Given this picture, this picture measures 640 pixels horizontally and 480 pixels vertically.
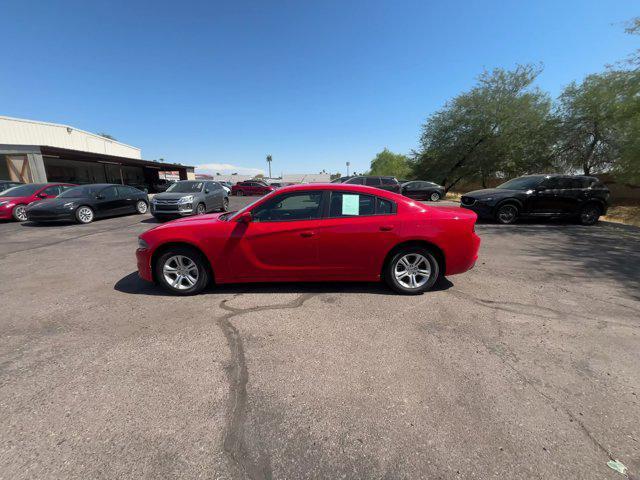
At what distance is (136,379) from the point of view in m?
2.27

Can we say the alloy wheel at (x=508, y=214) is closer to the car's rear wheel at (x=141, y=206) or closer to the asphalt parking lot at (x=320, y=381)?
the asphalt parking lot at (x=320, y=381)

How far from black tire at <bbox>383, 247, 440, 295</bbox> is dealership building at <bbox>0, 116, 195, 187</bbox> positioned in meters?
25.1

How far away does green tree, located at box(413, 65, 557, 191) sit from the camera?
25.2 meters

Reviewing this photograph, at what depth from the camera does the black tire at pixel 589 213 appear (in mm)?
9633

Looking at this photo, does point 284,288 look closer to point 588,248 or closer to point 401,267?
point 401,267

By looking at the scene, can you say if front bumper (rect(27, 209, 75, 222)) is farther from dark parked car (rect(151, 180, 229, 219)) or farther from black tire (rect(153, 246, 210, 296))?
black tire (rect(153, 246, 210, 296))

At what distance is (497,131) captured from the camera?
2623 centimetres

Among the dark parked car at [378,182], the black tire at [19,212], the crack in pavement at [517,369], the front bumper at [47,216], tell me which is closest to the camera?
the crack in pavement at [517,369]

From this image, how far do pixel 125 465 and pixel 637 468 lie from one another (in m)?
2.89

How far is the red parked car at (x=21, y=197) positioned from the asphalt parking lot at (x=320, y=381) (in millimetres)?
9365

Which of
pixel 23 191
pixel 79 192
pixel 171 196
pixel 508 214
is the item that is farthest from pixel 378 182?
pixel 23 191

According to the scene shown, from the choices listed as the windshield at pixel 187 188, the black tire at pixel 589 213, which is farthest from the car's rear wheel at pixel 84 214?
the black tire at pixel 589 213

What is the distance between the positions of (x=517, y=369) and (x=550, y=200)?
977 centimetres

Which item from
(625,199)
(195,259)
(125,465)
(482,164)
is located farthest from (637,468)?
(482,164)
